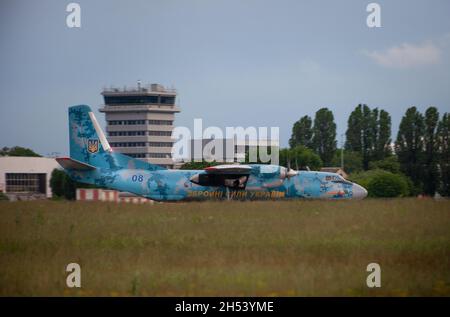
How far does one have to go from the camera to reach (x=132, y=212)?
26.2m

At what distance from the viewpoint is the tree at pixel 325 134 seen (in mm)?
79500

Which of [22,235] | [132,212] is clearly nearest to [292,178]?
[132,212]

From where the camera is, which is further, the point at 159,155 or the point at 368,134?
the point at 159,155

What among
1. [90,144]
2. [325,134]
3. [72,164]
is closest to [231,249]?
[72,164]

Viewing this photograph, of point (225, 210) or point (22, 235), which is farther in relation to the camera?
point (225, 210)

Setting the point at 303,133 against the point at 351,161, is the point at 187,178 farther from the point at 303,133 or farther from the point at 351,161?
the point at 303,133

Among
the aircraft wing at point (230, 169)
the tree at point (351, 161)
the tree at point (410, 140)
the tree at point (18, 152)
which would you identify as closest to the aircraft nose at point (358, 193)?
the aircraft wing at point (230, 169)

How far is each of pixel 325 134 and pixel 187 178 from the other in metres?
48.0

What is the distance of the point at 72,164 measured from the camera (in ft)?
110

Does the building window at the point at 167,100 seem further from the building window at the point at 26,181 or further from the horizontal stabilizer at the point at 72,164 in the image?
Result: the horizontal stabilizer at the point at 72,164

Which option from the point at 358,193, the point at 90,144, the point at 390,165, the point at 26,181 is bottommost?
the point at 26,181

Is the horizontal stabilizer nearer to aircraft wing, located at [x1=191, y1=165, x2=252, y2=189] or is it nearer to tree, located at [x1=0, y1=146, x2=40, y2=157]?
aircraft wing, located at [x1=191, y1=165, x2=252, y2=189]
